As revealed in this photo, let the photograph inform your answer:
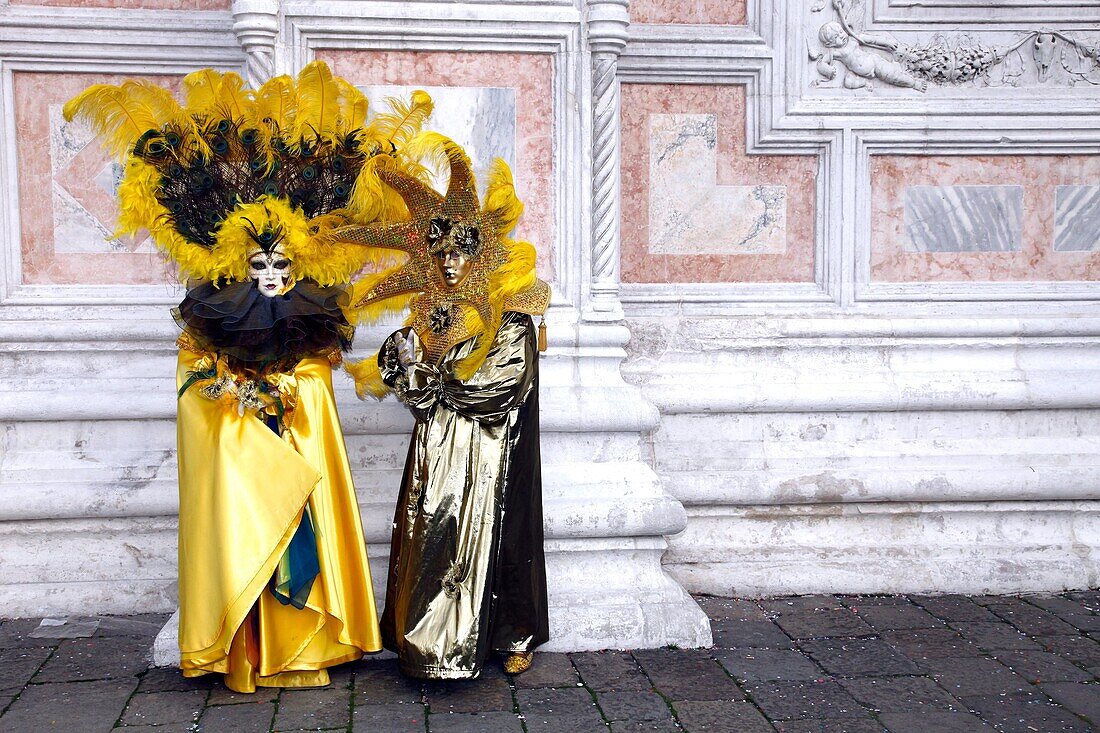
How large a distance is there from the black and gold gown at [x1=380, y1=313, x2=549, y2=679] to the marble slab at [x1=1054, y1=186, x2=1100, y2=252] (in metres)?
3.09

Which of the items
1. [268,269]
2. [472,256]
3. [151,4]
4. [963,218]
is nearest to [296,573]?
[268,269]

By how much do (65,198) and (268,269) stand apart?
1736 mm

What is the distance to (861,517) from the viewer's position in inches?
217

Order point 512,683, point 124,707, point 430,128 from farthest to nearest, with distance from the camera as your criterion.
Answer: point 430,128
point 512,683
point 124,707

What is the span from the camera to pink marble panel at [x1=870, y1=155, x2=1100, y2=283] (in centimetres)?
573

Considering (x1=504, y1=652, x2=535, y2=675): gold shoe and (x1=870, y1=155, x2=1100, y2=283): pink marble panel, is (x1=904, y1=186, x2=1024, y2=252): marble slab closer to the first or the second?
(x1=870, y1=155, x2=1100, y2=283): pink marble panel

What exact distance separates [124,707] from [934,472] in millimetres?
3688

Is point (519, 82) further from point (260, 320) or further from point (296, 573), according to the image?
point (296, 573)

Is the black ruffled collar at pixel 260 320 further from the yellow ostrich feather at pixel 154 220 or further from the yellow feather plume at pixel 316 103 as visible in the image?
the yellow feather plume at pixel 316 103

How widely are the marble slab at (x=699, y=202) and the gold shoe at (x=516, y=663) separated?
2201 mm

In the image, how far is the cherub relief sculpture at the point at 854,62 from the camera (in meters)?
5.62

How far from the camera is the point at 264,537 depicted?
4062 millimetres

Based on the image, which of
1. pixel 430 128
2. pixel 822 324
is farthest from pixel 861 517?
pixel 430 128

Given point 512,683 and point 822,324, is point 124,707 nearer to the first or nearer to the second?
point 512,683
